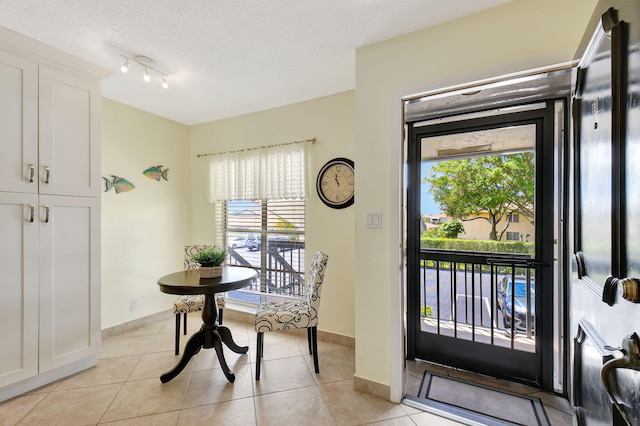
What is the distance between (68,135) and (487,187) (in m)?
3.44

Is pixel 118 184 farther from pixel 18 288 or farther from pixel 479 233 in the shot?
pixel 479 233

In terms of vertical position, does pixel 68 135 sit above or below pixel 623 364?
above

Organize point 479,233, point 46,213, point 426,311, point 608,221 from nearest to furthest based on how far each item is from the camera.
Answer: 1. point 608,221
2. point 46,213
3. point 479,233
4. point 426,311

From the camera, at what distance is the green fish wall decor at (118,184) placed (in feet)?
10.4

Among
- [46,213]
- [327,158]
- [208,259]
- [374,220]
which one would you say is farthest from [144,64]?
[374,220]

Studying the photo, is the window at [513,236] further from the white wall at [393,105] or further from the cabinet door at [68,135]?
the cabinet door at [68,135]

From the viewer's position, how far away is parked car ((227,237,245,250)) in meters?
3.81

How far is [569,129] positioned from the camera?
2.07m

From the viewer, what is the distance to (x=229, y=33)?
6.61 ft

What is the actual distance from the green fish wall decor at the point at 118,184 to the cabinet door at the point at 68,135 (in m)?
0.81

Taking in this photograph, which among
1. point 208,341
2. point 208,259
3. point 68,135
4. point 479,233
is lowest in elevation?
point 208,341

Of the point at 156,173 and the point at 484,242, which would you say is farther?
the point at 156,173

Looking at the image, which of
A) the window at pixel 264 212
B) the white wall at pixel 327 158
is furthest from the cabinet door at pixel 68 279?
the white wall at pixel 327 158

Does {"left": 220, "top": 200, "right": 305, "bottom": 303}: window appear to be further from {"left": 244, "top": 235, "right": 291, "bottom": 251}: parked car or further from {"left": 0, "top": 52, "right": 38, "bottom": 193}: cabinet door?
{"left": 0, "top": 52, "right": 38, "bottom": 193}: cabinet door
